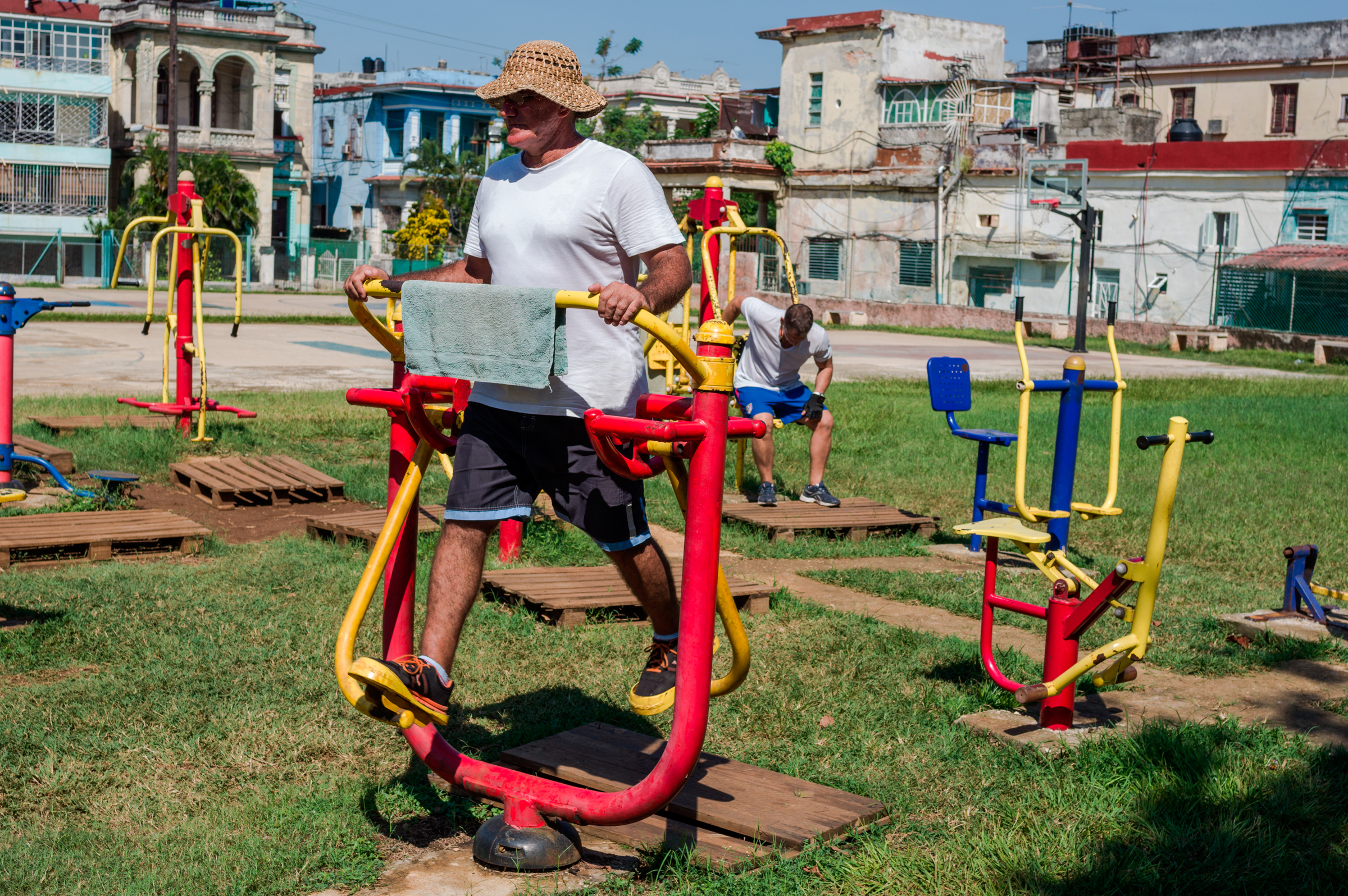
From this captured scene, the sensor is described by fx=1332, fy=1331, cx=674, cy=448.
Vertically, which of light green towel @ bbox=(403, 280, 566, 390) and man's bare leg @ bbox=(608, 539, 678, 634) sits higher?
light green towel @ bbox=(403, 280, 566, 390)

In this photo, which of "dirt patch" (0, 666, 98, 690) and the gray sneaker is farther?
the gray sneaker

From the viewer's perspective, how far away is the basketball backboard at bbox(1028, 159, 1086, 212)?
39.2 m

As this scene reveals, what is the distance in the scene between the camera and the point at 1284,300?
112ft

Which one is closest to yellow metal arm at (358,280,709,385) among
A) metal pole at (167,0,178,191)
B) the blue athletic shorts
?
the blue athletic shorts

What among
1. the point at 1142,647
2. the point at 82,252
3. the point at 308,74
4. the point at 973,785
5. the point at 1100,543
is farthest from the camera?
the point at 308,74

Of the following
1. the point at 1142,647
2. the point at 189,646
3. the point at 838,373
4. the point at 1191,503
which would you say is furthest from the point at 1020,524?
the point at 838,373

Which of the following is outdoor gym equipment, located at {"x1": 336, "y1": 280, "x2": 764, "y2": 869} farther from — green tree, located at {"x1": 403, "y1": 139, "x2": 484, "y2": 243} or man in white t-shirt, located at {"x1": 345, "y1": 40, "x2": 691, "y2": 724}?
green tree, located at {"x1": 403, "y1": 139, "x2": 484, "y2": 243}

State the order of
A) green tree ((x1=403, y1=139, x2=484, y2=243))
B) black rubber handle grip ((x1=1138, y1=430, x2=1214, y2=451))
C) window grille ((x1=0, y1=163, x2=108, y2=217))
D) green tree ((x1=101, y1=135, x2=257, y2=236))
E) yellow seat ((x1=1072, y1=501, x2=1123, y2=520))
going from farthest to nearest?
green tree ((x1=403, y1=139, x2=484, y2=243)) < green tree ((x1=101, y1=135, x2=257, y2=236)) < window grille ((x1=0, y1=163, x2=108, y2=217)) < yellow seat ((x1=1072, y1=501, x2=1123, y2=520)) < black rubber handle grip ((x1=1138, y1=430, x2=1214, y2=451))

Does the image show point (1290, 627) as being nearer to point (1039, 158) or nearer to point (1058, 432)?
point (1058, 432)

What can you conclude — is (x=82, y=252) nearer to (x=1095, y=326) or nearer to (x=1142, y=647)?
(x=1095, y=326)

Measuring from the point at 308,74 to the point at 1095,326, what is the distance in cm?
3520

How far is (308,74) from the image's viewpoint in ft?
180

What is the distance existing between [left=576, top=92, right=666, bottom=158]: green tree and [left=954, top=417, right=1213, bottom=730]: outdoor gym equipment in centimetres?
4266

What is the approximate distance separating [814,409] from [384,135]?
5206 cm
